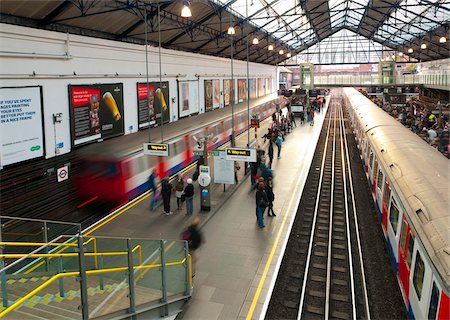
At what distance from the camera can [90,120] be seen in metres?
12.5

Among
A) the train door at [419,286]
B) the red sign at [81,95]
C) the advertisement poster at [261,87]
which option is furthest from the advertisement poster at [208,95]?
the train door at [419,286]

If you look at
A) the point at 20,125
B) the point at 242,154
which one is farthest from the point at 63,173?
the point at 242,154

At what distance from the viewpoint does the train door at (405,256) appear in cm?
651

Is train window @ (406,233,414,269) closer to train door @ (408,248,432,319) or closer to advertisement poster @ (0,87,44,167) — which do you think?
train door @ (408,248,432,319)

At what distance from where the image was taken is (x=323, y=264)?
915 cm

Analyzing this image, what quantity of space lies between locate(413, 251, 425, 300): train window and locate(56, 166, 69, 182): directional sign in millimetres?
8603

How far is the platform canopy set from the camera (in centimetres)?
1143

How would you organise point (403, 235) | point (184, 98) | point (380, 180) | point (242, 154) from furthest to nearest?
point (184, 98)
point (242, 154)
point (380, 180)
point (403, 235)

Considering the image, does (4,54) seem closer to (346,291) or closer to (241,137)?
(346,291)

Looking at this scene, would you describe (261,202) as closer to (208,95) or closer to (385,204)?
(385,204)

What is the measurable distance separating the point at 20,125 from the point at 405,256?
884 centimetres

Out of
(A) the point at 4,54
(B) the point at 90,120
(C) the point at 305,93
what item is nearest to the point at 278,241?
(B) the point at 90,120

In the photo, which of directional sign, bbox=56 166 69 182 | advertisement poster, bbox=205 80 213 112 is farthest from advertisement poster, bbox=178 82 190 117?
directional sign, bbox=56 166 69 182

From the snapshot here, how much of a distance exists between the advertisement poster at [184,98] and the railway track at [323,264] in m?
7.89
